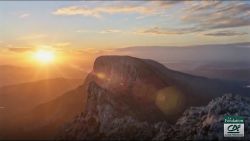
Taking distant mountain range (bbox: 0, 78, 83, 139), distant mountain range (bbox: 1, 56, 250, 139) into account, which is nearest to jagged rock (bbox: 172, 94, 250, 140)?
distant mountain range (bbox: 1, 56, 250, 139)

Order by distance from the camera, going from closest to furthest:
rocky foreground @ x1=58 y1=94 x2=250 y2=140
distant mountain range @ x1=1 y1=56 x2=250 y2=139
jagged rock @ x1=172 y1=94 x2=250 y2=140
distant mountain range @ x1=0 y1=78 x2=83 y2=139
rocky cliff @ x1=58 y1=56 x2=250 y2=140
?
jagged rock @ x1=172 y1=94 x2=250 y2=140 → rocky foreground @ x1=58 y1=94 x2=250 y2=140 → rocky cliff @ x1=58 y1=56 x2=250 y2=140 → distant mountain range @ x1=1 y1=56 x2=250 y2=139 → distant mountain range @ x1=0 y1=78 x2=83 y2=139

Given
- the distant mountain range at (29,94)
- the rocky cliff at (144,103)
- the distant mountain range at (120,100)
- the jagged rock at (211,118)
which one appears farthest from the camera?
the distant mountain range at (29,94)

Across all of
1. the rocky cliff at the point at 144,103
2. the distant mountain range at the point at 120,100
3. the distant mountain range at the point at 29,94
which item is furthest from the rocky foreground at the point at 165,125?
the distant mountain range at the point at 29,94

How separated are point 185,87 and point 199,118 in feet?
101

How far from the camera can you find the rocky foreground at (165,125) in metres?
118

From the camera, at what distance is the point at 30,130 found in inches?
5049

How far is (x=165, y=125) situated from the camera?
134 metres

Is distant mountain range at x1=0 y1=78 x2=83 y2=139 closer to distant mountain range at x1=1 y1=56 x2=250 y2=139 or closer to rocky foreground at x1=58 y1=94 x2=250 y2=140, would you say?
distant mountain range at x1=1 y1=56 x2=250 y2=139

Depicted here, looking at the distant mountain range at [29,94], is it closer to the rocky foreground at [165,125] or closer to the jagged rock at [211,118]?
the rocky foreground at [165,125]

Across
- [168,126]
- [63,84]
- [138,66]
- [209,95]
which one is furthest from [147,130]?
[63,84]

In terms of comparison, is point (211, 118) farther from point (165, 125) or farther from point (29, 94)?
point (29, 94)

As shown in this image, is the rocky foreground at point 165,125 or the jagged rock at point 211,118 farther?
the rocky foreground at point 165,125

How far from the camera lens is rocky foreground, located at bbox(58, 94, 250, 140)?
118062mm

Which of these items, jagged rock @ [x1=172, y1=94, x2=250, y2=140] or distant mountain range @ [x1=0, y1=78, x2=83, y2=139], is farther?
distant mountain range @ [x1=0, y1=78, x2=83, y2=139]
